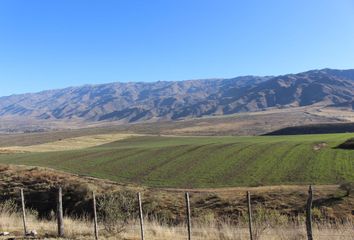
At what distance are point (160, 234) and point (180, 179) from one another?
1330 inches

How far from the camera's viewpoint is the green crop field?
51.8 metres

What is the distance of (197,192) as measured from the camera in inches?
1766

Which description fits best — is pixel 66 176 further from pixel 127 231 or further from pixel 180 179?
pixel 127 231

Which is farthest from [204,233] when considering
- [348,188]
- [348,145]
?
[348,145]

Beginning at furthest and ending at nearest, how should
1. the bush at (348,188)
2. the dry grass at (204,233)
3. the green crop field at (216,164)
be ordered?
the green crop field at (216,164), the bush at (348,188), the dry grass at (204,233)

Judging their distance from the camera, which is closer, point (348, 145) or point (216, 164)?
point (216, 164)

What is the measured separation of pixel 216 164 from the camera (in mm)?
63188

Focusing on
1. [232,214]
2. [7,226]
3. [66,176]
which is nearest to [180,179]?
[66,176]

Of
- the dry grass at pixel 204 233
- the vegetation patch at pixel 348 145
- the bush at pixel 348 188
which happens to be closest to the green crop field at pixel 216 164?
Answer: the vegetation patch at pixel 348 145

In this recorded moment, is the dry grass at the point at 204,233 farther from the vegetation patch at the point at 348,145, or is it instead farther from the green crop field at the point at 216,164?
the vegetation patch at the point at 348,145

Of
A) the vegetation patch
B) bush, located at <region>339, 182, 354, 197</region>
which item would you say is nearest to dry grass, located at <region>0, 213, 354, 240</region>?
bush, located at <region>339, 182, 354, 197</region>

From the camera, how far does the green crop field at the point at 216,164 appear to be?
51750 millimetres

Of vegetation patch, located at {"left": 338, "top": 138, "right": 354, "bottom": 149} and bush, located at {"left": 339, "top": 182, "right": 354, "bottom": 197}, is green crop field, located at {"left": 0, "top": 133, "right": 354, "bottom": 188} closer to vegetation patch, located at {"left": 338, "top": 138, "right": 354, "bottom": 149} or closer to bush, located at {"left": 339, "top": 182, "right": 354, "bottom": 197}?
vegetation patch, located at {"left": 338, "top": 138, "right": 354, "bottom": 149}

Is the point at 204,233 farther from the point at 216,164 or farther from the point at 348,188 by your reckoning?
the point at 216,164
